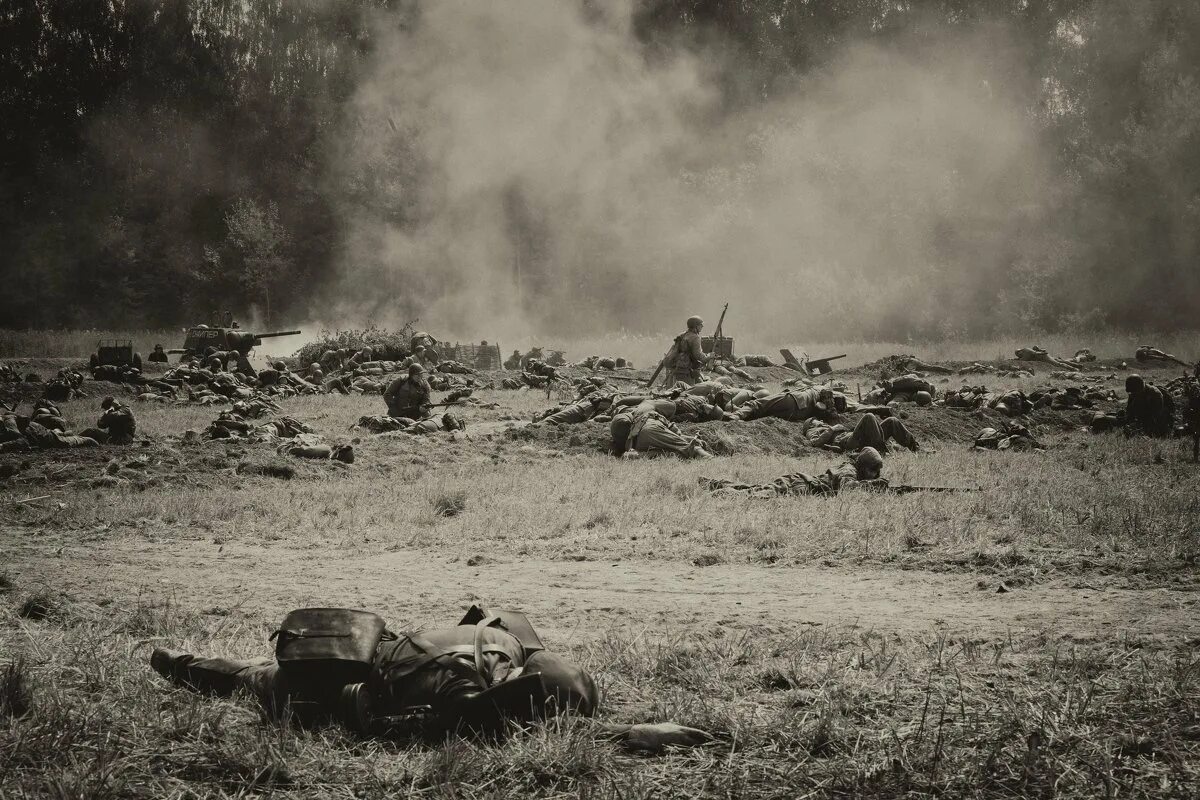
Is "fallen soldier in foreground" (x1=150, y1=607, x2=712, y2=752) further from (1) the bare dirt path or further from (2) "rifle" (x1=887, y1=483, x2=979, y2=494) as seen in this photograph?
(2) "rifle" (x1=887, y1=483, x2=979, y2=494)

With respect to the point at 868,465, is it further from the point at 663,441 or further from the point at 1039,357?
the point at 1039,357

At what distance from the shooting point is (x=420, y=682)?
10.0 feet

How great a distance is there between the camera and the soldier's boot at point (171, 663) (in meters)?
3.46

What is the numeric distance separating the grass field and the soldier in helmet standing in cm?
624

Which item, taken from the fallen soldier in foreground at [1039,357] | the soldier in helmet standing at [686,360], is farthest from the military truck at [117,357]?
the fallen soldier in foreground at [1039,357]

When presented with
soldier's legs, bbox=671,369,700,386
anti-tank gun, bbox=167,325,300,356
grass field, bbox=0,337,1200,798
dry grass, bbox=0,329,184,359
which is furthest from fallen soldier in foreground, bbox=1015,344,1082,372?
dry grass, bbox=0,329,184,359

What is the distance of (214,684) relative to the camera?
3.40 meters

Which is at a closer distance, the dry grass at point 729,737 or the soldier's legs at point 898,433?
Result: the dry grass at point 729,737

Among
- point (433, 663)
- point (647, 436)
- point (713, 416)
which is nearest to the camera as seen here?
point (433, 663)

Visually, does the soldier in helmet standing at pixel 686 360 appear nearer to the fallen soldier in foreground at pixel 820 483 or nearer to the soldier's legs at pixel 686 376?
the soldier's legs at pixel 686 376

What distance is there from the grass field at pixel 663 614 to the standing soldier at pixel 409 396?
453 cm

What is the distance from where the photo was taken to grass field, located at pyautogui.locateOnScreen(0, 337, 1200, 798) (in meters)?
2.70

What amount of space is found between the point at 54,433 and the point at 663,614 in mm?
10176

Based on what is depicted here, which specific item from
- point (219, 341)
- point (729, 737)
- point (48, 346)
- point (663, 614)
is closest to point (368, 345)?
point (219, 341)
